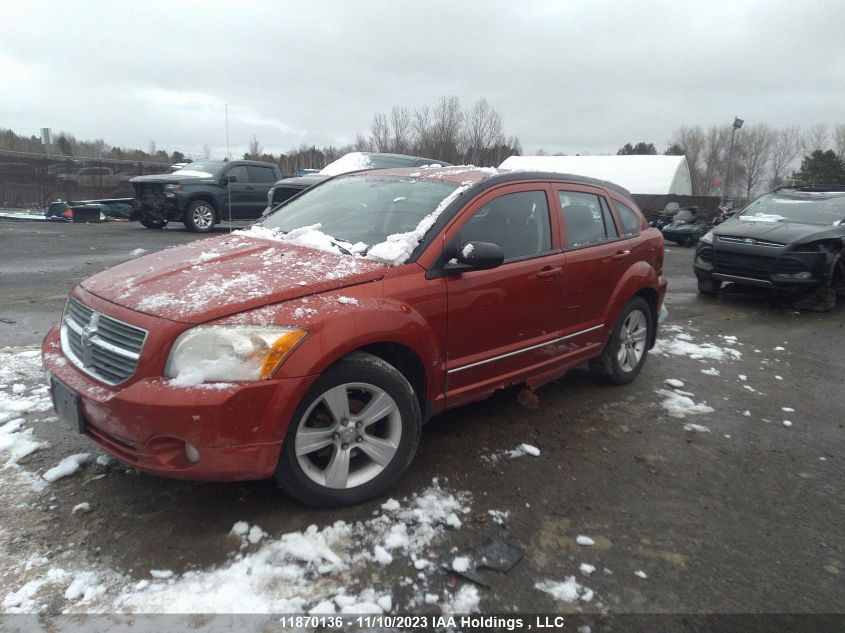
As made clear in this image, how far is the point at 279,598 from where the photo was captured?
2.26 metres

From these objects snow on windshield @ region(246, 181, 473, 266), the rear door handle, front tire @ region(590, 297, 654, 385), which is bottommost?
front tire @ region(590, 297, 654, 385)

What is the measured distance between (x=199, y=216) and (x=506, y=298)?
12.3m

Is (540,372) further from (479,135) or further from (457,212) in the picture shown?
(479,135)

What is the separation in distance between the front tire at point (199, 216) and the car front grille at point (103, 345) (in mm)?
11794

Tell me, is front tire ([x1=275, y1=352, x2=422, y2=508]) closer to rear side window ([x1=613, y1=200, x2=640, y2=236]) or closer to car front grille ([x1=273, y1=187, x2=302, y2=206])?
rear side window ([x1=613, y1=200, x2=640, y2=236])

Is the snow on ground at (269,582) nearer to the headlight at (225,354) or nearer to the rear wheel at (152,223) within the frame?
the headlight at (225,354)

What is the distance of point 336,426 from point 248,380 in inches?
20.8

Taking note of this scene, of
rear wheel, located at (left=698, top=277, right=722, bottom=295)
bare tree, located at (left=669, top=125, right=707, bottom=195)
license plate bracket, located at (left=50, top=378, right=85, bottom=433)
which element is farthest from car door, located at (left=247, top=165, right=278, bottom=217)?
bare tree, located at (left=669, top=125, right=707, bottom=195)

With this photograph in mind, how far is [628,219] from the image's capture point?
16.1 feet

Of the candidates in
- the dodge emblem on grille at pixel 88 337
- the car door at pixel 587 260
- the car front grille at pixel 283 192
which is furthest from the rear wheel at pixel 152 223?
the dodge emblem on grille at pixel 88 337

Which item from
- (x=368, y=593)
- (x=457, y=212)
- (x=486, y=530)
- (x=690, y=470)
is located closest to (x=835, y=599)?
(x=690, y=470)

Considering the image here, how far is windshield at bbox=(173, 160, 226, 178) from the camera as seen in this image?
14250mm

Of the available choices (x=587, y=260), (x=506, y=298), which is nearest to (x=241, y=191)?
(x=587, y=260)

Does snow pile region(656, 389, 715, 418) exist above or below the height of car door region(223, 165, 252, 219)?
below
